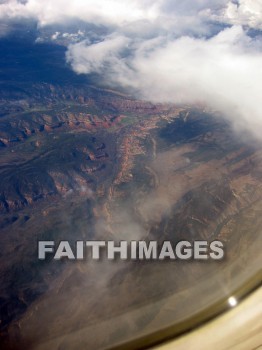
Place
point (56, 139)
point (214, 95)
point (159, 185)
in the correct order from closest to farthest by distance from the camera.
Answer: point (159, 185)
point (56, 139)
point (214, 95)

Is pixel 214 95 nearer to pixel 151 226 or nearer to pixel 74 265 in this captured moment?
pixel 151 226

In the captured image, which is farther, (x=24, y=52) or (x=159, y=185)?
(x=24, y=52)

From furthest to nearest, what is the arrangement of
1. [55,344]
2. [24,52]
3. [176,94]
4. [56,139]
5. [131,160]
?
[24,52], [176,94], [56,139], [131,160], [55,344]

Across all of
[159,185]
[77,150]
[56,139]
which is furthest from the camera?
[56,139]

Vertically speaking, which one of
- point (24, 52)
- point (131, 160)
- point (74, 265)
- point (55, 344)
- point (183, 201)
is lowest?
point (55, 344)

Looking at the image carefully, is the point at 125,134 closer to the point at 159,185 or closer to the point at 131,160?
the point at 131,160

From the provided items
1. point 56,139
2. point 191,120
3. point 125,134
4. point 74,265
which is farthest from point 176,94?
point 74,265

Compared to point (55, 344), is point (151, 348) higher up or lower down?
lower down

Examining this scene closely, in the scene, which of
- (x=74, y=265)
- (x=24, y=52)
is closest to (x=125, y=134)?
(x=74, y=265)

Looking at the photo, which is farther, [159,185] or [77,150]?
[77,150]
